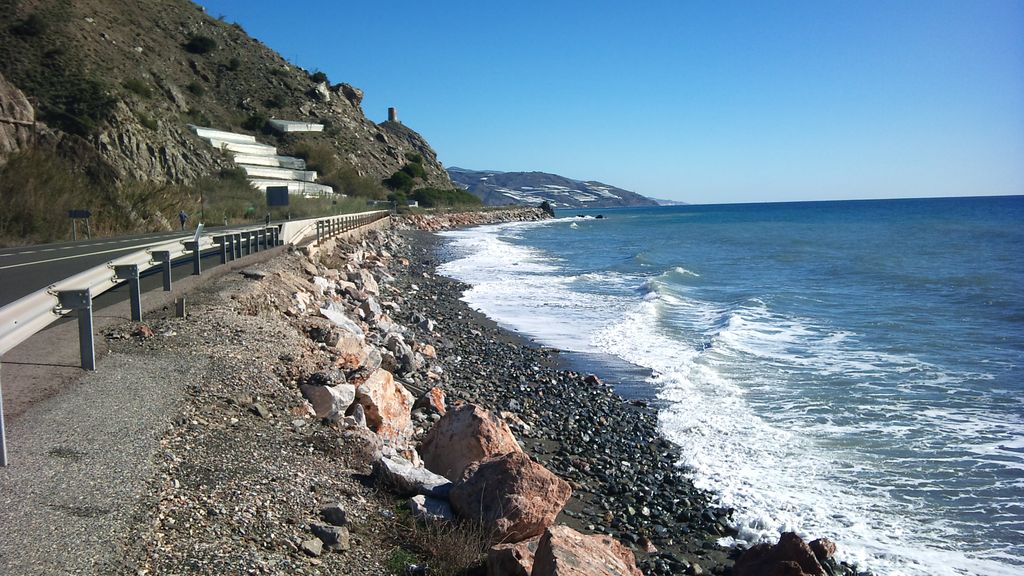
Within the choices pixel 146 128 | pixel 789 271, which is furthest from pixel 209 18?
pixel 789 271

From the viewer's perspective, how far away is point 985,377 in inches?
491

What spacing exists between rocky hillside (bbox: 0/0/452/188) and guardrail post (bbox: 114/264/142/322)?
24044mm

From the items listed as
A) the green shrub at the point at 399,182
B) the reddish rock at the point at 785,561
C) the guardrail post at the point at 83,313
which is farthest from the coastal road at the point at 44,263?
the green shrub at the point at 399,182

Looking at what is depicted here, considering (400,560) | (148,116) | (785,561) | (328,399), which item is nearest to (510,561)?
(400,560)

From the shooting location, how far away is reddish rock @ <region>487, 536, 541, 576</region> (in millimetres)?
4020

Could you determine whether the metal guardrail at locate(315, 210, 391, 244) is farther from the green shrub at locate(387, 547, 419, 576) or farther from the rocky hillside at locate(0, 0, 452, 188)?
the green shrub at locate(387, 547, 419, 576)

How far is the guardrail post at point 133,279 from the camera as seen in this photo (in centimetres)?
727

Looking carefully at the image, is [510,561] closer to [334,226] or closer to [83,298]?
[83,298]

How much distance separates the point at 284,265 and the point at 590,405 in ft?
23.3

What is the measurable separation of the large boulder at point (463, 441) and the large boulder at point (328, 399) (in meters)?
0.88

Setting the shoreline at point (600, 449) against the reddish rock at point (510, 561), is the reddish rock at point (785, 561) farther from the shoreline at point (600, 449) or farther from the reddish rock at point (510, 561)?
the reddish rock at point (510, 561)

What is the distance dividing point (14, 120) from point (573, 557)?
31.6m

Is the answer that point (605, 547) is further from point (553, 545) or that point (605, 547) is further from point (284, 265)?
point (284, 265)

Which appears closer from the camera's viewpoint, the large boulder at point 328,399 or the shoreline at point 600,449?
the large boulder at point 328,399
